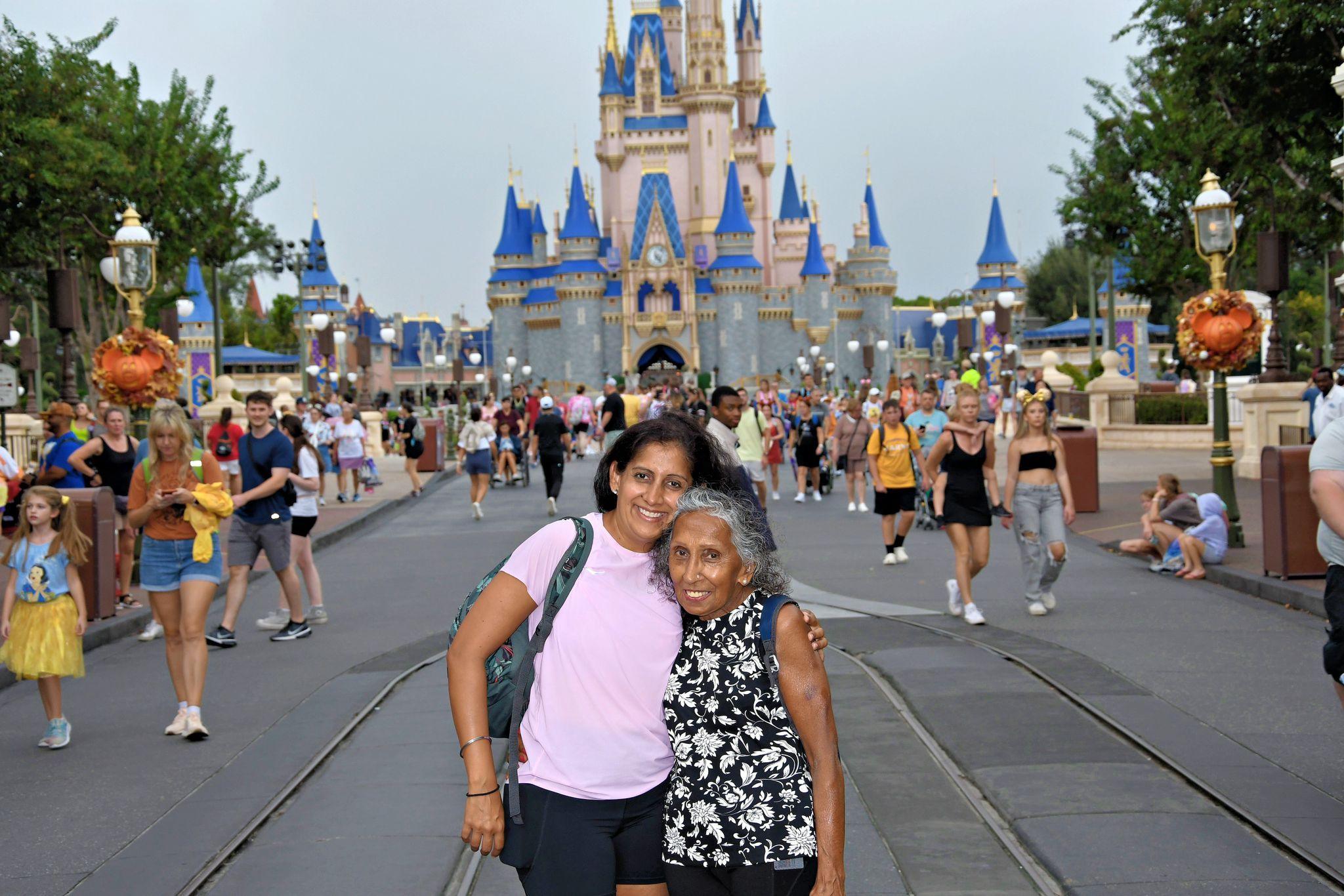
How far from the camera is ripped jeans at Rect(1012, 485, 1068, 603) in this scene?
33.3 ft

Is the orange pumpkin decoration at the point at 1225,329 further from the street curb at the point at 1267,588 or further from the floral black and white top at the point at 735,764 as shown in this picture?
the floral black and white top at the point at 735,764

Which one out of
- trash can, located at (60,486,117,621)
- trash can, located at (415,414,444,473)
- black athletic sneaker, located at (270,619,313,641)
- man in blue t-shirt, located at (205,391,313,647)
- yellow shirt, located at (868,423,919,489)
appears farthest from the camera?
trash can, located at (415,414,444,473)

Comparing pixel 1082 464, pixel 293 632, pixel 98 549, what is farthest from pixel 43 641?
pixel 1082 464

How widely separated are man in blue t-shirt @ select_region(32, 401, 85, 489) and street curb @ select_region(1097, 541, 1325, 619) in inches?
355

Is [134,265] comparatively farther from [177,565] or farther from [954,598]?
[954,598]

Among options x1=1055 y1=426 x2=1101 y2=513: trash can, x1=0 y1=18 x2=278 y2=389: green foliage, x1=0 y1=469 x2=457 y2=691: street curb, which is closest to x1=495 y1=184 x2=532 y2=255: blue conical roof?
x1=0 y1=18 x2=278 y2=389: green foliage

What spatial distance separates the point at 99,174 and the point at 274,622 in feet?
70.2

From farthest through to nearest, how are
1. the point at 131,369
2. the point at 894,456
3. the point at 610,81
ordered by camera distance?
the point at 610,81, the point at 131,369, the point at 894,456

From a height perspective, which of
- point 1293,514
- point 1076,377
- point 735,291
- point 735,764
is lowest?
point 1293,514

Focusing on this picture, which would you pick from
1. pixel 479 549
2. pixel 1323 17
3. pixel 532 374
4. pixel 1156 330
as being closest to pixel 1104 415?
pixel 1323 17

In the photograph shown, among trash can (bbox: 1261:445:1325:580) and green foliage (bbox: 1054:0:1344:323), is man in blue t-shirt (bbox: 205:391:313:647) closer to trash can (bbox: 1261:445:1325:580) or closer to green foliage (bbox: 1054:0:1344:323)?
trash can (bbox: 1261:445:1325:580)

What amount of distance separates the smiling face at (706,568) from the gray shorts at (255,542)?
7300mm

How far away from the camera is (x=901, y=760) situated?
6328mm

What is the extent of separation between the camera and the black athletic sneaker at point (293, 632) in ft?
33.7
